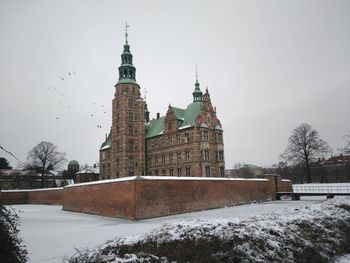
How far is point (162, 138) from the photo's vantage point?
162 feet

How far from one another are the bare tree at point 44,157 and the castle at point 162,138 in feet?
71.8

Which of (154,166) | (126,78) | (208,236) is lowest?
(208,236)

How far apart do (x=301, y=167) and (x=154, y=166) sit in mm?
26170

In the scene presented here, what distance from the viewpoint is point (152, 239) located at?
905 cm

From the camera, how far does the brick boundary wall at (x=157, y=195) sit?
71.2 feet

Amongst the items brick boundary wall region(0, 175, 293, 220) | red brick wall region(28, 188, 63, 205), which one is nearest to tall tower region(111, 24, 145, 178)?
red brick wall region(28, 188, 63, 205)

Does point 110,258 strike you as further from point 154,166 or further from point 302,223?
point 154,166

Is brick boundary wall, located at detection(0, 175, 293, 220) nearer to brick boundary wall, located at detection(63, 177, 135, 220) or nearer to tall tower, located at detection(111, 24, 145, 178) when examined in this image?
brick boundary wall, located at detection(63, 177, 135, 220)

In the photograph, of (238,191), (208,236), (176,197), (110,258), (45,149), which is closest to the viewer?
(110,258)

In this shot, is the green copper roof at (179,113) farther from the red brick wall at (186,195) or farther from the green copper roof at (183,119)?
the red brick wall at (186,195)

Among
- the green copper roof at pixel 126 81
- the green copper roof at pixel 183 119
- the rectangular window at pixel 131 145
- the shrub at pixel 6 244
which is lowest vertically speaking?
→ the shrub at pixel 6 244

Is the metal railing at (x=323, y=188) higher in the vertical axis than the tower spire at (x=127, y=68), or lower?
lower

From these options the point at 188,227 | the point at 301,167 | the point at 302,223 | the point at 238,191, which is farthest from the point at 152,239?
the point at 301,167

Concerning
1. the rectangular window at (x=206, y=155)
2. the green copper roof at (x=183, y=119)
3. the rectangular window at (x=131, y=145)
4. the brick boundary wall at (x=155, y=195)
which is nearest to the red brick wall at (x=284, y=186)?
the brick boundary wall at (x=155, y=195)
